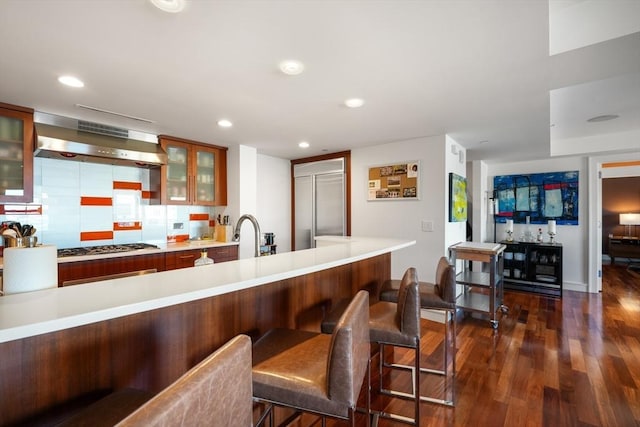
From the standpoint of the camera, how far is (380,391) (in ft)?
6.67

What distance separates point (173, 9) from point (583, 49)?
215 cm

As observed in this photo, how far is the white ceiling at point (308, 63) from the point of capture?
4.41ft

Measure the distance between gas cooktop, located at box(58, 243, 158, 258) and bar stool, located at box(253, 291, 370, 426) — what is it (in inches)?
95.2

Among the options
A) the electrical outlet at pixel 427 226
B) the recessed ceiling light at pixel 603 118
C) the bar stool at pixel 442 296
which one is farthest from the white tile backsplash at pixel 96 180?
the recessed ceiling light at pixel 603 118

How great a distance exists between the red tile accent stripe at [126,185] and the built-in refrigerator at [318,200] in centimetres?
235

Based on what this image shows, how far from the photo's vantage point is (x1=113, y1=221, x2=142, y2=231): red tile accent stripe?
3.29 m

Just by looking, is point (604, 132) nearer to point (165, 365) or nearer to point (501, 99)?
point (501, 99)

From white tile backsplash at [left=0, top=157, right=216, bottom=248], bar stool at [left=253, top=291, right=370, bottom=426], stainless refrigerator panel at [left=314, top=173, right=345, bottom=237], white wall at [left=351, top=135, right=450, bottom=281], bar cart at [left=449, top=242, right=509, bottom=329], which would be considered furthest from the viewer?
stainless refrigerator panel at [left=314, top=173, right=345, bottom=237]

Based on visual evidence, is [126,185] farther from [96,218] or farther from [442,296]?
[442,296]

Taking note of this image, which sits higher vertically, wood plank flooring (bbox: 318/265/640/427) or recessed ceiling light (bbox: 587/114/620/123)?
recessed ceiling light (bbox: 587/114/620/123)

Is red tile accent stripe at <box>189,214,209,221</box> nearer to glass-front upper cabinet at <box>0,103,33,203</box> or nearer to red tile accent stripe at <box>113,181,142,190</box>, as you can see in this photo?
red tile accent stripe at <box>113,181,142,190</box>

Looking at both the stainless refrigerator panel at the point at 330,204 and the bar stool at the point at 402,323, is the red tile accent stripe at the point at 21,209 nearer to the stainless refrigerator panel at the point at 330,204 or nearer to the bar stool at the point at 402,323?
the bar stool at the point at 402,323

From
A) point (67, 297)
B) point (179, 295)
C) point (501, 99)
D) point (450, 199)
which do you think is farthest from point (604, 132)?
point (67, 297)

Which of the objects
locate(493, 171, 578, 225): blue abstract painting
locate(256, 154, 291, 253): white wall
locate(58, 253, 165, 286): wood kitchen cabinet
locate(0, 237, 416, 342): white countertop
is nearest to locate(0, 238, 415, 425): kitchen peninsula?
locate(0, 237, 416, 342): white countertop
